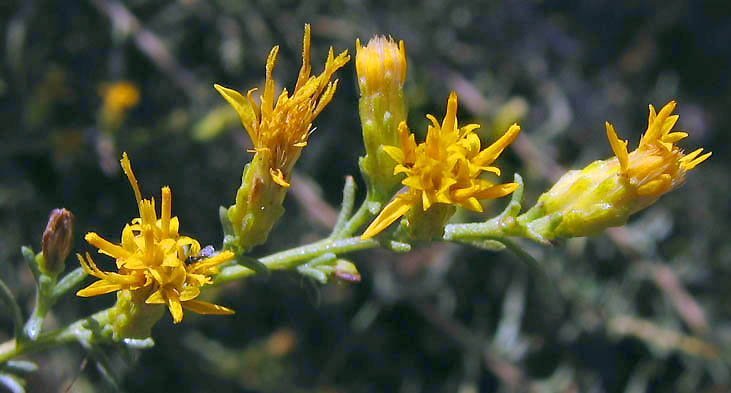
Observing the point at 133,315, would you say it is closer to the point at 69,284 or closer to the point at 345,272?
the point at 69,284

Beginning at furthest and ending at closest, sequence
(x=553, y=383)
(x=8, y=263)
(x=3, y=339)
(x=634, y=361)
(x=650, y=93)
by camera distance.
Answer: (x=650, y=93)
(x=634, y=361)
(x=553, y=383)
(x=3, y=339)
(x=8, y=263)

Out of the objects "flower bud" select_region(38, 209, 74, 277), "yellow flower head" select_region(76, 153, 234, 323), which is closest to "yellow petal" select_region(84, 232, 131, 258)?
"yellow flower head" select_region(76, 153, 234, 323)

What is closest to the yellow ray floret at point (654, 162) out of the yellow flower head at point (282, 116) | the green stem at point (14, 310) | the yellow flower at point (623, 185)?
the yellow flower at point (623, 185)

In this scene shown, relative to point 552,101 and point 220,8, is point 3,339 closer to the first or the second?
point 220,8

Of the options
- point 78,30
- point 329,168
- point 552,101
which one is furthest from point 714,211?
point 78,30

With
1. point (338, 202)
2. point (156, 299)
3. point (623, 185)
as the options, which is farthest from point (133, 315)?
point (338, 202)
